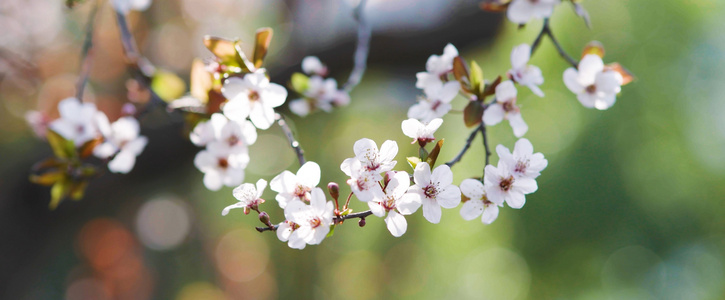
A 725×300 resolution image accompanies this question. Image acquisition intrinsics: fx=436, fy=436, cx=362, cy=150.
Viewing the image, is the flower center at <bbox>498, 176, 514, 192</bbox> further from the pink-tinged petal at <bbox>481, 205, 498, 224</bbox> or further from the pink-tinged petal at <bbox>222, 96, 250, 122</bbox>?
the pink-tinged petal at <bbox>222, 96, 250, 122</bbox>

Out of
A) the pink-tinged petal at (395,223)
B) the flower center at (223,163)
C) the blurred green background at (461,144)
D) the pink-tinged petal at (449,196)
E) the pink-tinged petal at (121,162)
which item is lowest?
the blurred green background at (461,144)

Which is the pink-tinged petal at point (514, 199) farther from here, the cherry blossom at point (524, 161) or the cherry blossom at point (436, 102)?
the cherry blossom at point (436, 102)

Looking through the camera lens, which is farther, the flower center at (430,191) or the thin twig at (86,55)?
the thin twig at (86,55)

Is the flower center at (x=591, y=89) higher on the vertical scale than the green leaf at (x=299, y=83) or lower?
higher

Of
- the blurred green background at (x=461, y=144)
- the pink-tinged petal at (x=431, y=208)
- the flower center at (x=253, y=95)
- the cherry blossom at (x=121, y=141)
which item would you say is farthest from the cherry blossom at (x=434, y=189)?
the blurred green background at (x=461, y=144)

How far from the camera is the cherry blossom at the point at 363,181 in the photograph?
1.36 feet

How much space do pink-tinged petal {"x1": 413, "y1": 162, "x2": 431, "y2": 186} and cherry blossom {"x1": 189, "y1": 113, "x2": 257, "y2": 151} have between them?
228mm

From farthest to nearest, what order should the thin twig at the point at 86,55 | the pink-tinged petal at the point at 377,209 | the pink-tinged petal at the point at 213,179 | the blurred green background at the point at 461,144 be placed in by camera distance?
the blurred green background at the point at 461,144 → the thin twig at the point at 86,55 → the pink-tinged petal at the point at 213,179 → the pink-tinged petal at the point at 377,209

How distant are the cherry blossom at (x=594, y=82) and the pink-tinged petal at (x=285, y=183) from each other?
1.28 ft

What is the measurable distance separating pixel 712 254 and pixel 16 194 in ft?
11.9

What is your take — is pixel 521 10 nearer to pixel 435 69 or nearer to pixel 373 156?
pixel 435 69

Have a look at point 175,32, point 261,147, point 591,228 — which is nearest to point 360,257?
point 261,147

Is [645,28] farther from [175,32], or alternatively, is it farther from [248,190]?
[175,32]

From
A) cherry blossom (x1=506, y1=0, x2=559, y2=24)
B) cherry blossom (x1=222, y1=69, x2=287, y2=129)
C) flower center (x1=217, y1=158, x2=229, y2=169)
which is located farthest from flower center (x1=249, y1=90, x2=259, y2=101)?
cherry blossom (x1=506, y1=0, x2=559, y2=24)
